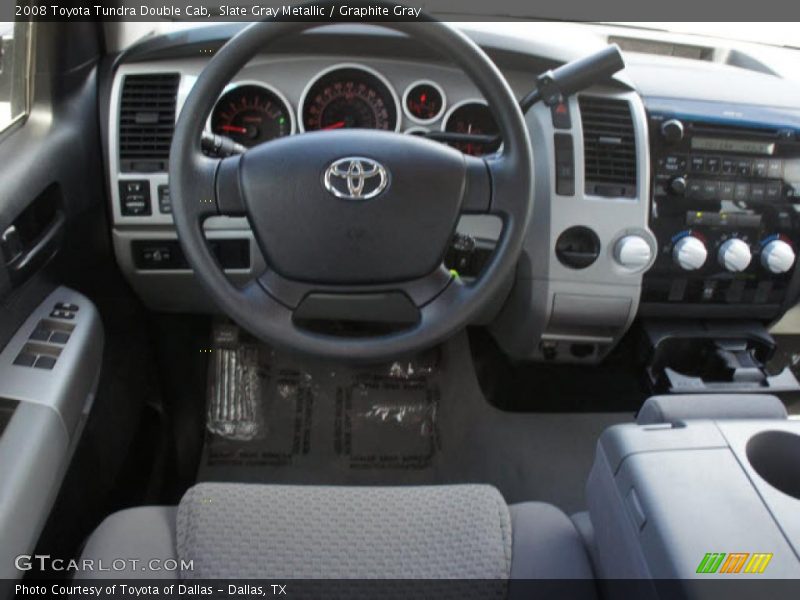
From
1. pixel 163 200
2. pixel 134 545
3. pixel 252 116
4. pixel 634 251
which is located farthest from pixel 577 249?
pixel 134 545

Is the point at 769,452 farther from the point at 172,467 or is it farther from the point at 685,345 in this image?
the point at 172,467

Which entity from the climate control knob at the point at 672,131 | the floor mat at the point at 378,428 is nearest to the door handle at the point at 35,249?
the floor mat at the point at 378,428

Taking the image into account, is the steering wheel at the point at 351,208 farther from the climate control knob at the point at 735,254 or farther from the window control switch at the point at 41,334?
the climate control knob at the point at 735,254

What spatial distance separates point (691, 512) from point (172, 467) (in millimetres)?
1306

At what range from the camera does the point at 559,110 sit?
1.34 meters

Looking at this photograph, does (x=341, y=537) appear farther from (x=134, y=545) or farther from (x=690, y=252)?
(x=690, y=252)

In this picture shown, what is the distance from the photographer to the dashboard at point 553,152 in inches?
52.2

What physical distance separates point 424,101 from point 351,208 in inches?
18.4

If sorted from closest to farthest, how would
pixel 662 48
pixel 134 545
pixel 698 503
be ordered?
pixel 698 503 → pixel 134 545 → pixel 662 48

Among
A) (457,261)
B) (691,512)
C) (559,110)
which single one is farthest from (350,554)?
(559,110)

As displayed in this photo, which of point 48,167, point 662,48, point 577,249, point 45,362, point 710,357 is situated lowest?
point 710,357

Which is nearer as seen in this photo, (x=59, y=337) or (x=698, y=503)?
(x=698, y=503)

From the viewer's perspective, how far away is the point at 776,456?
0.88 metres

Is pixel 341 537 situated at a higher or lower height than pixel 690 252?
lower
